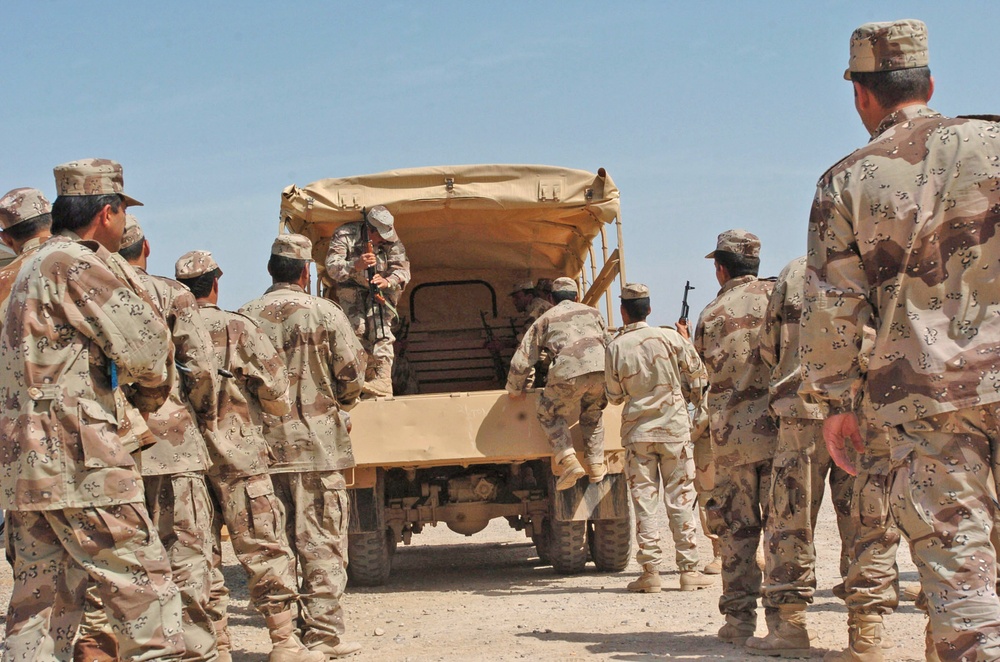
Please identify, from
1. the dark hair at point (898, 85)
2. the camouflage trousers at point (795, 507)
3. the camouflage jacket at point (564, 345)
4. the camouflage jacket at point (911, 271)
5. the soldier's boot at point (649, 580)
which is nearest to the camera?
the camouflage jacket at point (911, 271)

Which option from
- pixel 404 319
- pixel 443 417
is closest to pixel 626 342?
pixel 443 417

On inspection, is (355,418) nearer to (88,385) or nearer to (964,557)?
(88,385)

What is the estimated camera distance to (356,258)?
9.24m

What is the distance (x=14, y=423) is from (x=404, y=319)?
7.03 m

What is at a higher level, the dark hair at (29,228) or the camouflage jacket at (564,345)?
the dark hair at (29,228)

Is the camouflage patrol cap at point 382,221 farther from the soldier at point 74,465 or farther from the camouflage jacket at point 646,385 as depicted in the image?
the soldier at point 74,465

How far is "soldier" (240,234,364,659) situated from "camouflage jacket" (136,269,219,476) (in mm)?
839

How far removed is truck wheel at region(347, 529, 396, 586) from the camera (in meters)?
8.49

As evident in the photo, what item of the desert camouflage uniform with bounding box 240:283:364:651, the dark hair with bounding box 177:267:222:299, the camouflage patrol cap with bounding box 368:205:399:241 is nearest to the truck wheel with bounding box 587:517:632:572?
the camouflage patrol cap with bounding box 368:205:399:241

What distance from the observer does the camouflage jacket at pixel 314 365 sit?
6.06 m

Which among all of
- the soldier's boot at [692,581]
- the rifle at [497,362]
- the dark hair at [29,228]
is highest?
the dark hair at [29,228]

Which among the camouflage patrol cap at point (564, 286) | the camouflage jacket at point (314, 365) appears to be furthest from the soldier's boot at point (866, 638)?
the camouflage patrol cap at point (564, 286)

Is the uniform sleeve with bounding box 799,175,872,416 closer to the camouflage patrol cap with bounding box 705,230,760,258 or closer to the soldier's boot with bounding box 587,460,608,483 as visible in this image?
the camouflage patrol cap with bounding box 705,230,760,258

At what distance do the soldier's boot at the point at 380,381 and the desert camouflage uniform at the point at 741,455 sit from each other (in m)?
3.04
